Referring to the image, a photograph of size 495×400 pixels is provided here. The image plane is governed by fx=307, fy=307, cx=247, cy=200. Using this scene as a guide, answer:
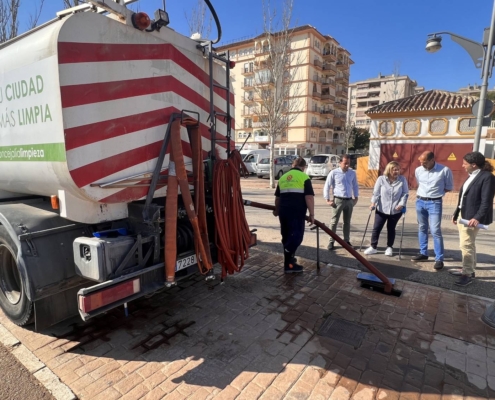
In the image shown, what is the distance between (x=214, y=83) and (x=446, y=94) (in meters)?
17.1

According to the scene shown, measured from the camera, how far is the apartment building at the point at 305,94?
155 ft

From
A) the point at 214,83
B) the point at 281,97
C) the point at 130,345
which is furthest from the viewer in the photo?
the point at 281,97

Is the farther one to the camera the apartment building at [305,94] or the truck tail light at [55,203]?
the apartment building at [305,94]

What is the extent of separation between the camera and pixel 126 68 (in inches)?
109

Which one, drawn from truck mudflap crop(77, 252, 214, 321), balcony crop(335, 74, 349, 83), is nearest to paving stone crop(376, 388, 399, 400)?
truck mudflap crop(77, 252, 214, 321)

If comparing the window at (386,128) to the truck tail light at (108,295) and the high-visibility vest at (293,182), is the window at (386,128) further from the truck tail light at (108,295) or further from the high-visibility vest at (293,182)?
the truck tail light at (108,295)

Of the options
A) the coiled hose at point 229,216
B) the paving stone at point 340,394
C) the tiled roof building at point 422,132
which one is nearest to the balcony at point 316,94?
the tiled roof building at point 422,132

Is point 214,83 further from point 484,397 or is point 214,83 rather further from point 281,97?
point 281,97

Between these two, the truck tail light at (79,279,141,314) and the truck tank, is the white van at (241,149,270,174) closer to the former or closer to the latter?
the truck tank

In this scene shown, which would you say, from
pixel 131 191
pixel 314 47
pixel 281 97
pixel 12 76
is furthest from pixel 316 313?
pixel 314 47

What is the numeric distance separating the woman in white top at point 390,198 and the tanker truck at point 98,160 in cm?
342

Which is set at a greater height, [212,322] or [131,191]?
[131,191]

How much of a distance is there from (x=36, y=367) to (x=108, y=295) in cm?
92

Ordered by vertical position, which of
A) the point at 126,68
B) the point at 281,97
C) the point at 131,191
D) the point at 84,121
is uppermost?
the point at 281,97
